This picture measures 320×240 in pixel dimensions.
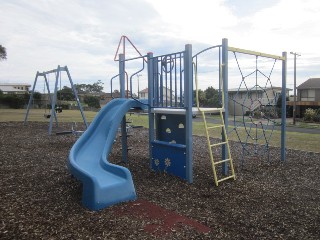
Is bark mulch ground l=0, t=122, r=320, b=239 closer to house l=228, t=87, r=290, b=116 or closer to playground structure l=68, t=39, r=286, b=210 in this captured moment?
playground structure l=68, t=39, r=286, b=210

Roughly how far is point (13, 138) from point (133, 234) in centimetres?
975

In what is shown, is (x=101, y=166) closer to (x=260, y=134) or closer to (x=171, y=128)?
(x=171, y=128)

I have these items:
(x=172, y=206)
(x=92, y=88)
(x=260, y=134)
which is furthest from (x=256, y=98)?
(x=92, y=88)

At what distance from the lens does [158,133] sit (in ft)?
22.8

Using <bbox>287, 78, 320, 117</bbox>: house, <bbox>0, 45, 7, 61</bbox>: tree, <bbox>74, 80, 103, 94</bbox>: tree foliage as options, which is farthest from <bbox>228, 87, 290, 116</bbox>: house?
<bbox>74, 80, 103, 94</bbox>: tree foliage

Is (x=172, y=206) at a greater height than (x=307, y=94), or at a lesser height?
lesser

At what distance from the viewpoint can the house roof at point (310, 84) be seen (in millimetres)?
39353

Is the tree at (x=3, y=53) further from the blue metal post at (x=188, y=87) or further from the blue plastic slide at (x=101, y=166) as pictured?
the blue metal post at (x=188, y=87)

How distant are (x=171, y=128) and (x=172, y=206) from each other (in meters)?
2.49

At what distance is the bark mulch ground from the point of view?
358 cm

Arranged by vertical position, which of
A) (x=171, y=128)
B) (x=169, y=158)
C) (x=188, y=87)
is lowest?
(x=169, y=158)

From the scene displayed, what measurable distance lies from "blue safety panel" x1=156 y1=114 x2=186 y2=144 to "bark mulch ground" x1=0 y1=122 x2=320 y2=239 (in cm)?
82

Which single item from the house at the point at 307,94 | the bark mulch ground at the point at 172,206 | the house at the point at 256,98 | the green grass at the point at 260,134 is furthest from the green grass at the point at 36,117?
the house at the point at 307,94

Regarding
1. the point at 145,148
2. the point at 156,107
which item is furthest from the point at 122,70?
the point at 145,148
